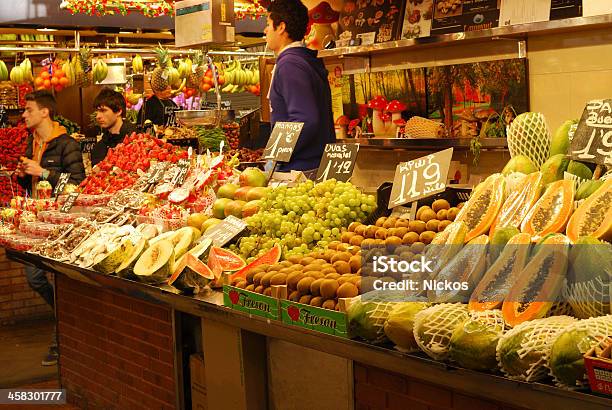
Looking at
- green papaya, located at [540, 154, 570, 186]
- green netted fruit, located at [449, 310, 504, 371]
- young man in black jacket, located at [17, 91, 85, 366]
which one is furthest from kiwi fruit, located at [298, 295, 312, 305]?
young man in black jacket, located at [17, 91, 85, 366]

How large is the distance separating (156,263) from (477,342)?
1.87m

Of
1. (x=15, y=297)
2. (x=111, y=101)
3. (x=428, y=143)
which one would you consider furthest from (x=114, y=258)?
(x=15, y=297)

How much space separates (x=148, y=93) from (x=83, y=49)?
5.20ft

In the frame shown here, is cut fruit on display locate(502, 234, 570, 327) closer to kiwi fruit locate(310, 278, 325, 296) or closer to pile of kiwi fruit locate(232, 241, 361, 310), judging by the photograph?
pile of kiwi fruit locate(232, 241, 361, 310)

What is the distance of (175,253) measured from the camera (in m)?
3.80

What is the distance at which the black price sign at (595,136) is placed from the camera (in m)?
2.66

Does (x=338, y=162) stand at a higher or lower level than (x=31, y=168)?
higher

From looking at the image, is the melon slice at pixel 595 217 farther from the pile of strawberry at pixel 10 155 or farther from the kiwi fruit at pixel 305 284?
the pile of strawberry at pixel 10 155

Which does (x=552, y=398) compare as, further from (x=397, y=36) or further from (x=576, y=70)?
(x=397, y=36)

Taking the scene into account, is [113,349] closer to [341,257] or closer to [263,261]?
[263,261]

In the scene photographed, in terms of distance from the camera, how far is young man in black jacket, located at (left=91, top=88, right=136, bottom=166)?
7.30 metres

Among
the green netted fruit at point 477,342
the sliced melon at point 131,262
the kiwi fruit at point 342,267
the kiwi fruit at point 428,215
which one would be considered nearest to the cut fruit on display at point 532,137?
the kiwi fruit at point 428,215

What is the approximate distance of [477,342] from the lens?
2.21 metres

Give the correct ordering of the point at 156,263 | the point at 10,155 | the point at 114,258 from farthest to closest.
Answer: the point at 10,155
the point at 114,258
the point at 156,263
